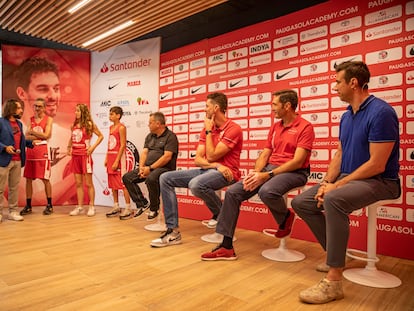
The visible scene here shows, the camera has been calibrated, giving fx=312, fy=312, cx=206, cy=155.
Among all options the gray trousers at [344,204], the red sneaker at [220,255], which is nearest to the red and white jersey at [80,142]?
the red sneaker at [220,255]

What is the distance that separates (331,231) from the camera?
1.89 meters

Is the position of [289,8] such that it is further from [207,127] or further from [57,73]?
[57,73]

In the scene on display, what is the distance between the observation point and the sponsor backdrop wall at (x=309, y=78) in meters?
2.82

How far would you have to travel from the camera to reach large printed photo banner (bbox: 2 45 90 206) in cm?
533

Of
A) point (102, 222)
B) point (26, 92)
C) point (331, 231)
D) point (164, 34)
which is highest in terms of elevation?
point (164, 34)

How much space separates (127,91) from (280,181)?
3757 millimetres

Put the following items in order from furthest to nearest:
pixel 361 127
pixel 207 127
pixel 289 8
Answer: pixel 289 8
pixel 207 127
pixel 361 127

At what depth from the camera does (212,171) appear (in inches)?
118

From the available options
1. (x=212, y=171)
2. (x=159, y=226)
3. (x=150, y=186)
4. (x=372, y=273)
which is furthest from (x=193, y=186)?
(x=372, y=273)

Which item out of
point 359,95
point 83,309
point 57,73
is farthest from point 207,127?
point 57,73

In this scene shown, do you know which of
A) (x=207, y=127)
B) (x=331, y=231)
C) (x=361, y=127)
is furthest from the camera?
(x=207, y=127)

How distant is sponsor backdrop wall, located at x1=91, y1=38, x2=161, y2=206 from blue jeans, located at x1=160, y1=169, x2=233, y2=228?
78.3 inches

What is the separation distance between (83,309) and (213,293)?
0.76 meters

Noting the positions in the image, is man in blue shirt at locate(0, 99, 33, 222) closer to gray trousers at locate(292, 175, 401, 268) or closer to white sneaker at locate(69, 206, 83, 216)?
white sneaker at locate(69, 206, 83, 216)
